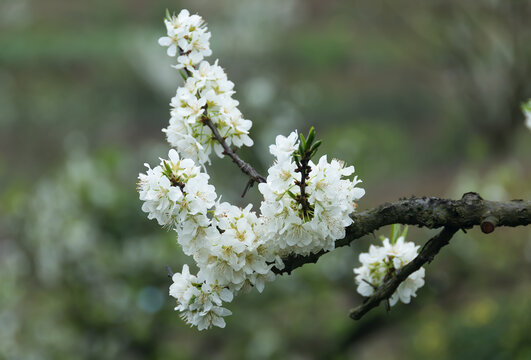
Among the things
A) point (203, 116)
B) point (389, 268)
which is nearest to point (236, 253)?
point (203, 116)

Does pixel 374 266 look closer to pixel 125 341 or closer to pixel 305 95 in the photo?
pixel 125 341

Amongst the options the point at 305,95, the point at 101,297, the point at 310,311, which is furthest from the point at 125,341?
the point at 305,95

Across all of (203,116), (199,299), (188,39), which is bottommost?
(199,299)

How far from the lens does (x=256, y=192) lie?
213 inches

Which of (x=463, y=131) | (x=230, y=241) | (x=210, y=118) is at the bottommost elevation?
(x=230, y=241)

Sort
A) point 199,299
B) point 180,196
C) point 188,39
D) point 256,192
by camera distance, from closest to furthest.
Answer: point 180,196 < point 199,299 < point 188,39 < point 256,192

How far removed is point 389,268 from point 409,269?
0.12 metres

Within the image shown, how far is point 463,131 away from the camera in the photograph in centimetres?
898

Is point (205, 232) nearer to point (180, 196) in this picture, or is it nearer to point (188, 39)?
point (180, 196)

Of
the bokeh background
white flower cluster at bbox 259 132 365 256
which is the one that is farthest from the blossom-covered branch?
the bokeh background

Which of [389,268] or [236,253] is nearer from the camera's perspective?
[236,253]

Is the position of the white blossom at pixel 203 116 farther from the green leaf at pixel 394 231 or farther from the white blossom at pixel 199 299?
the green leaf at pixel 394 231

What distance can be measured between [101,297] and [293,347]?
1.35 metres

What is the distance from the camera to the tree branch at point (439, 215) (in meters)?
1.25
